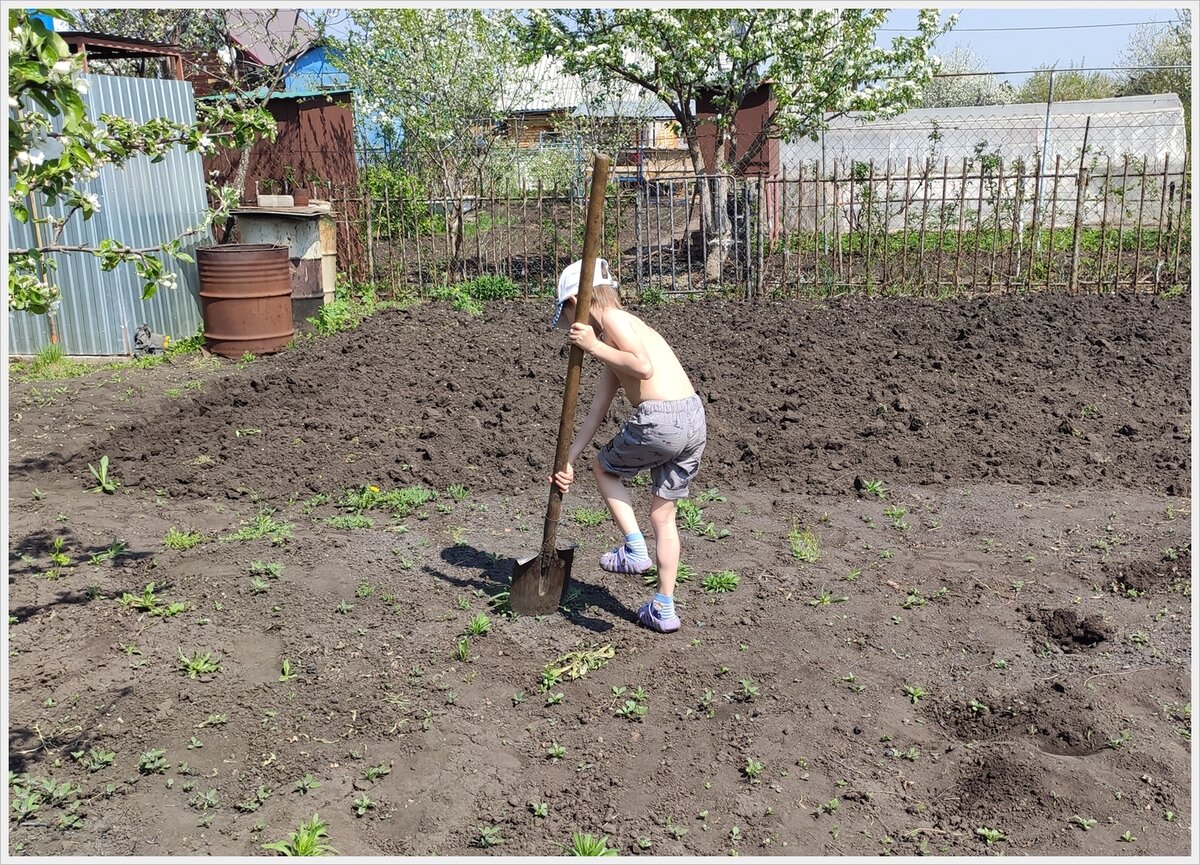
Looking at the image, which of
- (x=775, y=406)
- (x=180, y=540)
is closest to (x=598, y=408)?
(x=180, y=540)

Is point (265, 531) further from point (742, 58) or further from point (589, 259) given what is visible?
point (742, 58)

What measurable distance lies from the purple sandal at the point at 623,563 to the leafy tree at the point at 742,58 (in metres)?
8.70

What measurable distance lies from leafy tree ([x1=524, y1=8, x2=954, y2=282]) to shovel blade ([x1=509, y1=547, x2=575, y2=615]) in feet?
28.9

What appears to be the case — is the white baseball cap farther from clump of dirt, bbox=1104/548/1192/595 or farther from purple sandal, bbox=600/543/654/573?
clump of dirt, bbox=1104/548/1192/595

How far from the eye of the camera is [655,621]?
4.24 metres

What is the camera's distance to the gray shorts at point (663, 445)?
409 centimetres

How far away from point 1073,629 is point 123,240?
358 inches

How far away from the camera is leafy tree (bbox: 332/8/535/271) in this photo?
14305mm

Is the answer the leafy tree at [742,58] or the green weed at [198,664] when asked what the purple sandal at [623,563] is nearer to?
the green weed at [198,664]

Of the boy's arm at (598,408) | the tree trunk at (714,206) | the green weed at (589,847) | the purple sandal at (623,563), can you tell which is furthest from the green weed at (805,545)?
the tree trunk at (714,206)

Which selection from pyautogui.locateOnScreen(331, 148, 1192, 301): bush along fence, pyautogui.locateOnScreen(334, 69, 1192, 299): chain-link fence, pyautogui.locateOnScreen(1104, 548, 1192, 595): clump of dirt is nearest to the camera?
pyautogui.locateOnScreen(1104, 548, 1192, 595): clump of dirt

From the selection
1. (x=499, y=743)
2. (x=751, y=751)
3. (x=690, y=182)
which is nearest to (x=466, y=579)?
(x=499, y=743)

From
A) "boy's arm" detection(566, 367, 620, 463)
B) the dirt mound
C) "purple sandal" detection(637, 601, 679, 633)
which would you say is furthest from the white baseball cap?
the dirt mound

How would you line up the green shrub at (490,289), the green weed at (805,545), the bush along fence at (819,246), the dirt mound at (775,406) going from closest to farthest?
1. the green weed at (805,545)
2. the dirt mound at (775,406)
3. the bush along fence at (819,246)
4. the green shrub at (490,289)
